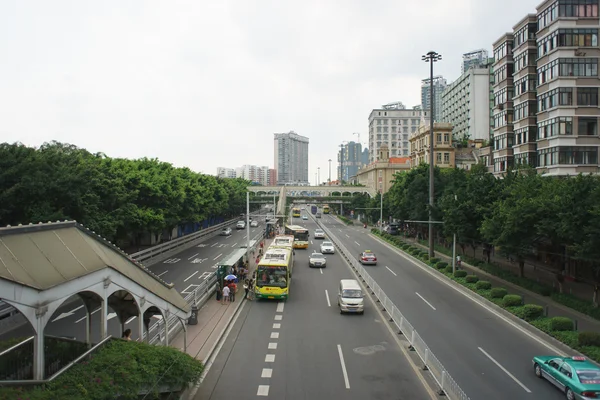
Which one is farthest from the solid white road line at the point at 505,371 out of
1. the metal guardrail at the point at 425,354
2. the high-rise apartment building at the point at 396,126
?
the high-rise apartment building at the point at 396,126

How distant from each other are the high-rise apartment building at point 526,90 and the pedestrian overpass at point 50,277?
4286cm

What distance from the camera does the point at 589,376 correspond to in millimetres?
14094

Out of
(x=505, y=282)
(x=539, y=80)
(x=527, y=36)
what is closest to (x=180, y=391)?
(x=505, y=282)

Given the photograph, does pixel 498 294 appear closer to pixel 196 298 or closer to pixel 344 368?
pixel 344 368

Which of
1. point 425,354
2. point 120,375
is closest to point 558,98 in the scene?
point 425,354

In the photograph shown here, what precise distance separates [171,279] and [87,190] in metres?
9.81

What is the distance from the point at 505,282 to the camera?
33781 mm

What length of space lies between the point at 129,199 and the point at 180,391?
29770 mm

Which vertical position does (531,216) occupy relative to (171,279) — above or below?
above

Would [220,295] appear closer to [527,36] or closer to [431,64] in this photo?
[431,64]

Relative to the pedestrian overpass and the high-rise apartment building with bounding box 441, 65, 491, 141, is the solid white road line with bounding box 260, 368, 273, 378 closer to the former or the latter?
the pedestrian overpass

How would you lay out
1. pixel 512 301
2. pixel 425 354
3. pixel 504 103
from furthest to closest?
pixel 504 103
pixel 512 301
pixel 425 354

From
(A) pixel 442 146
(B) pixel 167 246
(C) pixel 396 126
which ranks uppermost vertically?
(C) pixel 396 126

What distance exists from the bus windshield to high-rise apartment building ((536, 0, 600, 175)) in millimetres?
28574
